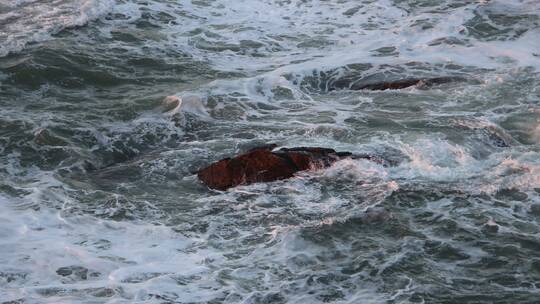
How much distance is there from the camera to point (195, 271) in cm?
670

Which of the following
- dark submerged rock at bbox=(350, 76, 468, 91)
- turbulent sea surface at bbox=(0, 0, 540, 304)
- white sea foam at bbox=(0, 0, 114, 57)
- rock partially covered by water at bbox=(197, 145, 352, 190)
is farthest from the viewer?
white sea foam at bbox=(0, 0, 114, 57)

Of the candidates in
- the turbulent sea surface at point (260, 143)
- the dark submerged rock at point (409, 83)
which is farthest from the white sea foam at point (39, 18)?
the dark submerged rock at point (409, 83)

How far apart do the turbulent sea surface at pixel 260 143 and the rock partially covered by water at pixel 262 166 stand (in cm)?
15

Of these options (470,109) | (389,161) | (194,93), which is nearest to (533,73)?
(470,109)

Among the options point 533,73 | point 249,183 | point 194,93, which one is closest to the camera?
point 249,183

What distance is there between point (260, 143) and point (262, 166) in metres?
1.09

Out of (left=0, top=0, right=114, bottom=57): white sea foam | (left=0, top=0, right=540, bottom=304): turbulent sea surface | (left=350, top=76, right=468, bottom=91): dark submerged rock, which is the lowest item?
(left=350, top=76, right=468, bottom=91): dark submerged rock

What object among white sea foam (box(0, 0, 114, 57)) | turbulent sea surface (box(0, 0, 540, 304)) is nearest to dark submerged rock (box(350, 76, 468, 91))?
turbulent sea surface (box(0, 0, 540, 304))

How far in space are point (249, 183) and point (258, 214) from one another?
0.68m

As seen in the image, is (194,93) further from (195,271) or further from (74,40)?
(195,271)

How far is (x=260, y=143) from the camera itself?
9492 millimetres

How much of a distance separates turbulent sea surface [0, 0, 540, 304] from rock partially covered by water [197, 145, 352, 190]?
5.9 inches

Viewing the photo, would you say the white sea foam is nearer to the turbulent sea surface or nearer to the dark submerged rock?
the turbulent sea surface

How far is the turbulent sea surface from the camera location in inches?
261
